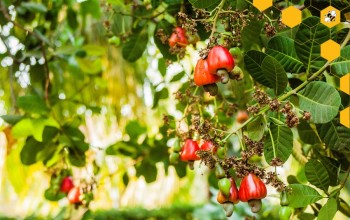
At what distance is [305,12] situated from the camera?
3.10 ft

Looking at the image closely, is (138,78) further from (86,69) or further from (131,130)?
(131,130)

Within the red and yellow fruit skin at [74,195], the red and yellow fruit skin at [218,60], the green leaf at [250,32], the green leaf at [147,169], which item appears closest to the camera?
the red and yellow fruit skin at [218,60]

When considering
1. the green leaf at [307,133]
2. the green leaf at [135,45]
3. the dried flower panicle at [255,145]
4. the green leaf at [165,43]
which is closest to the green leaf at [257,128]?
the dried flower panicle at [255,145]

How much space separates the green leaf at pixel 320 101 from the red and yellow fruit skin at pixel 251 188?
0.11 m

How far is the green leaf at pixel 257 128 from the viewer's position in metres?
0.68

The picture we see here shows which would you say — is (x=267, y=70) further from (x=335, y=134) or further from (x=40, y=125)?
(x=40, y=125)

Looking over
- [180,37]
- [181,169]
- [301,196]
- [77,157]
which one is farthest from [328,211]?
[77,157]

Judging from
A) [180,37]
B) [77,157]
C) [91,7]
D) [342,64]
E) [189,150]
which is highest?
[342,64]

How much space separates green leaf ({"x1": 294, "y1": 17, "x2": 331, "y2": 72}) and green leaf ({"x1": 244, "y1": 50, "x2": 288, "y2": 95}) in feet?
0.15

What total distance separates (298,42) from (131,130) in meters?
0.72

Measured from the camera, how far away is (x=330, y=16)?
2.28ft

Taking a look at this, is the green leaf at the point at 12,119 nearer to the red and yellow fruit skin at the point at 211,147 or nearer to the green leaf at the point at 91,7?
the green leaf at the point at 91,7

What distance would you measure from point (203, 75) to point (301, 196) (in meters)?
0.24

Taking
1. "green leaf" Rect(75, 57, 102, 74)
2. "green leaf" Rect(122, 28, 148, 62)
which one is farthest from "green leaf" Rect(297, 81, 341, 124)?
"green leaf" Rect(75, 57, 102, 74)
